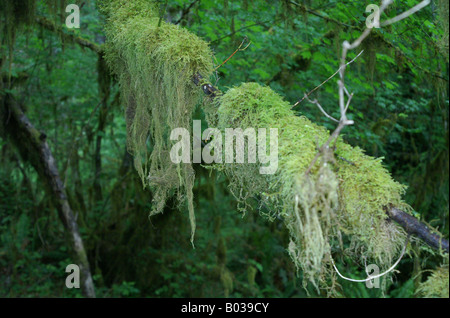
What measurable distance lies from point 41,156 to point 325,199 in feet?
18.0

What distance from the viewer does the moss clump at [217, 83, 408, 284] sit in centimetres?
141

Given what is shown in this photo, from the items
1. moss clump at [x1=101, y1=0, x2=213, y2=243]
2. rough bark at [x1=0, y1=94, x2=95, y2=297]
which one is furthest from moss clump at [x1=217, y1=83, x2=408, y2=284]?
rough bark at [x1=0, y1=94, x2=95, y2=297]

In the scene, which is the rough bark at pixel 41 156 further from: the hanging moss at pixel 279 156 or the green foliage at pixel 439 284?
the green foliage at pixel 439 284

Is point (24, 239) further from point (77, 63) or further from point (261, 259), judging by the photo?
point (261, 259)

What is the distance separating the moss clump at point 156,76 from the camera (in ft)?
7.86

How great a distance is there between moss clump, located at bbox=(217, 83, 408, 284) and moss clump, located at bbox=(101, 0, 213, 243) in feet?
2.48

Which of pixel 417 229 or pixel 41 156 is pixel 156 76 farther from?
pixel 41 156

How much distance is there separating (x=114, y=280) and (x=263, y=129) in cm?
689

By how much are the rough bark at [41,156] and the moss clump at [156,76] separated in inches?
129

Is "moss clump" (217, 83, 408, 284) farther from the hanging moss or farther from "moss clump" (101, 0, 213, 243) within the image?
"moss clump" (101, 0, 213, 243)

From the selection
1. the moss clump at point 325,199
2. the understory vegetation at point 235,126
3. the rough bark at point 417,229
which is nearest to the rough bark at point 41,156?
Result: the understory vegetation at point 235,126

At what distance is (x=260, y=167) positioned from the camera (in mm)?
1828

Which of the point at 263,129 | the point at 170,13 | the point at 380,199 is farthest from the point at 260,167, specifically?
the point at 170,13

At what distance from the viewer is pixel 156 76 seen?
2.56 meters
